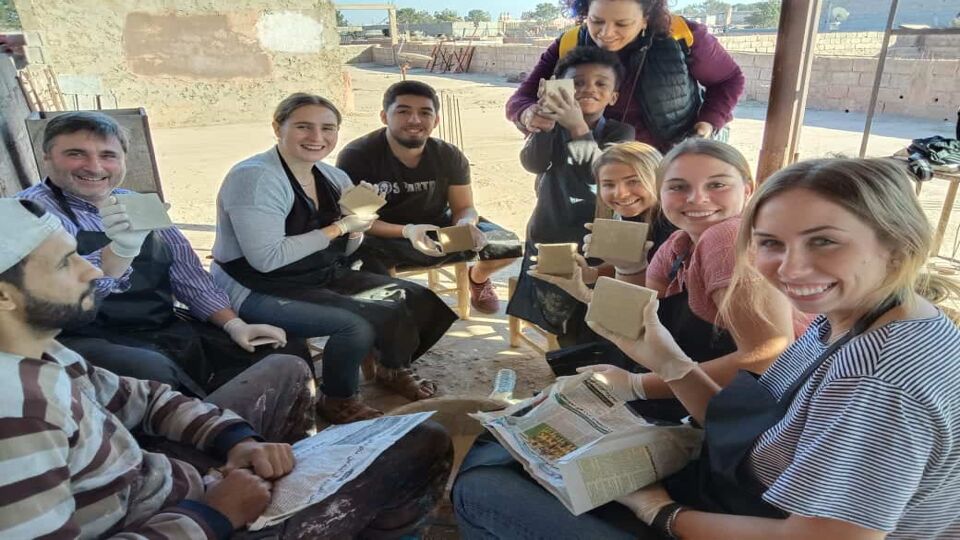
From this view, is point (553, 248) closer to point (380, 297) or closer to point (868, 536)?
point (380, 297)

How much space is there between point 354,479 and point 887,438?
123cm

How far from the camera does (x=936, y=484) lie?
1.03 metres

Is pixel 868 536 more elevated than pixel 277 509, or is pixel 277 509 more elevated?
pixel 868 536

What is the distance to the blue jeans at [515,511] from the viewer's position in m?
1.42

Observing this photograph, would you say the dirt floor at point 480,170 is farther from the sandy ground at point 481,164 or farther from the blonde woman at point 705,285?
the blonde woman at point 705,285

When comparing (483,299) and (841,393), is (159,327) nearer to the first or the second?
(483,299)

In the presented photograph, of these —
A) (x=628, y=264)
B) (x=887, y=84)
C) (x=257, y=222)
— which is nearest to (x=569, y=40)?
(x=628, y=264)

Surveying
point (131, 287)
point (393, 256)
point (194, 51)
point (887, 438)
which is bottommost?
point (393, 256)

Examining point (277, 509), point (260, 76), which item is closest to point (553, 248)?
point (277, 509)

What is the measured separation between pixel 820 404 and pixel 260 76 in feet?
45.3

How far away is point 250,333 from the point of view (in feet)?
8.19

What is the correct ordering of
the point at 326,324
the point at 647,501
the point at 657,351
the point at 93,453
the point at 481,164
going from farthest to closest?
the point at 481,164, the point at 326,324, the point at 657,351, the point at 647,501, the point at 93,453

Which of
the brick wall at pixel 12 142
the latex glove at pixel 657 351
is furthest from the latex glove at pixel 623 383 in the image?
the brick wall at pixel 12 142

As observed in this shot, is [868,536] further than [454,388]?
No
